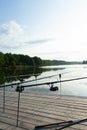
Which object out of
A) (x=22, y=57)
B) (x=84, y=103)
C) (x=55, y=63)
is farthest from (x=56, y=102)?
(x=55, y=63)

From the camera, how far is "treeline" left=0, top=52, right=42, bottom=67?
65.9m

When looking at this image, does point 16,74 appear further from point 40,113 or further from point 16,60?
point 16,60

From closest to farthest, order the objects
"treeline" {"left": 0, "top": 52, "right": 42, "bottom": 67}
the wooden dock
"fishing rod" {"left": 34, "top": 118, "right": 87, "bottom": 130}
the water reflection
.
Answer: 1. "fishing rod" {"left": 34, "top": 118, "right": 87, "bottom": 130}
2. the wooden dock
3. the water reflection
4. "treeline" {"left": 0, "top": 52, "right": 42, "bottom": 67}

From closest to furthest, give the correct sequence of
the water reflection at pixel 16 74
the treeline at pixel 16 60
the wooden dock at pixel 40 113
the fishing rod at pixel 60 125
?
1. the fishing rod at pixel 60 125
2. the wooden dock at pixel 40 113
3. the water reflection at pixel 16 74
4. the treeline at pixel 16 60

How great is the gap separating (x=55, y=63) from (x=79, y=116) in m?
174

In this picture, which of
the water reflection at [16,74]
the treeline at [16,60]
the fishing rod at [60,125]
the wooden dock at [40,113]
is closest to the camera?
the fishing rod at [60,125]

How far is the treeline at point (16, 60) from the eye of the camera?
65938 mm

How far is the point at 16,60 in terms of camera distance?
77.8 metres

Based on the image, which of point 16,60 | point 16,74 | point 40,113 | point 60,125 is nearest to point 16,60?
point 16,60

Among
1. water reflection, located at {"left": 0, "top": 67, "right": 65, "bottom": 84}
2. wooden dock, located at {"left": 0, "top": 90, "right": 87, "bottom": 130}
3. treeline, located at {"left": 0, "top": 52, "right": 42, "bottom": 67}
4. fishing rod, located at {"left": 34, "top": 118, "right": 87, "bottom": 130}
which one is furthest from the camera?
treeline, located at {"left": 0, "top": 52, "right": 42, "bottom": 67}

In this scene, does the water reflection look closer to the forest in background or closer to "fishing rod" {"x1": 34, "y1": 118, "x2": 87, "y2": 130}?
"fishing rod" {"x1": 34, "y1": 118, "x2": 87, "y2": 130}

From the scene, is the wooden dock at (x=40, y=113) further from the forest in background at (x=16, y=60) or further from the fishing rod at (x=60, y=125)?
the forest in background at (x=16, y=60)

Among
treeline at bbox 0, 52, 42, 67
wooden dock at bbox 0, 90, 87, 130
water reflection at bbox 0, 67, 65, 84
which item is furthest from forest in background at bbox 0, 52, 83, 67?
wooden dock at bbox 0, 90, 87, 130

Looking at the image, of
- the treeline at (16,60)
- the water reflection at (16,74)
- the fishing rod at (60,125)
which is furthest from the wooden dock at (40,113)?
the treeline at (16,60)
